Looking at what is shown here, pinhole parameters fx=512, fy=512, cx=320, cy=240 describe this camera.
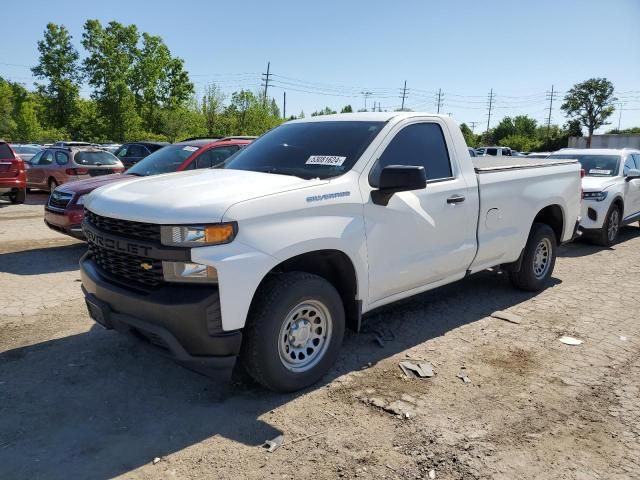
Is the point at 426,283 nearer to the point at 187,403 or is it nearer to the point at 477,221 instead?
the point at 477,221

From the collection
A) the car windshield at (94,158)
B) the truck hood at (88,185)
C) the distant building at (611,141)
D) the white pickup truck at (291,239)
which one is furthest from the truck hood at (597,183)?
the distant building at (611,141)

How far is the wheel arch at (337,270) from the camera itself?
3675mm

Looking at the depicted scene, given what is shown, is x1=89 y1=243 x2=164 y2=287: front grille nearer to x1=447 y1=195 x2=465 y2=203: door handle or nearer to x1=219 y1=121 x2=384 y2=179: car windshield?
x1=219 y1=121 x2=384 y2=179: car windshield

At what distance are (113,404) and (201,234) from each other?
1.41 metres

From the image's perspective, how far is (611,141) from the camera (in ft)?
206

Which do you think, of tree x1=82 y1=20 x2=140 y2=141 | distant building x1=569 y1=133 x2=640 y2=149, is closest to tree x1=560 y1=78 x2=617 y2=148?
distant building x1=569 y1=133 x2=640 y2=149

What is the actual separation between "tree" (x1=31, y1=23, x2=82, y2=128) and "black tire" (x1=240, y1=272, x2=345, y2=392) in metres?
62.4

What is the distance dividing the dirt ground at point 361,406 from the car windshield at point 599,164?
5340 millimetres

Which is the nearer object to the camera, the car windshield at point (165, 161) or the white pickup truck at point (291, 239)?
the white pickup truck at point (291, 239)

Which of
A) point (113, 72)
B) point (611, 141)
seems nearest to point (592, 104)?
point (611, 141)

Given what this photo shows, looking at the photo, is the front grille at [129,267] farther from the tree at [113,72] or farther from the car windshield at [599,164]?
the tree at [113,72]

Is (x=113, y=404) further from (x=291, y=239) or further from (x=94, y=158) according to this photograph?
(x=94, y=158)

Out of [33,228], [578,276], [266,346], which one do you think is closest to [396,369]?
[266,346]

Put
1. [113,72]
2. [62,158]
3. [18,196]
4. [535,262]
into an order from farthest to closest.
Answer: [113,72] < [62,158] < [18,196] < [535,262]
